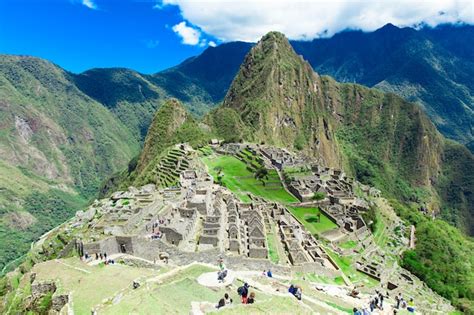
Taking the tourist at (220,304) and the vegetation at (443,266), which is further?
the vegetation at (443,266)

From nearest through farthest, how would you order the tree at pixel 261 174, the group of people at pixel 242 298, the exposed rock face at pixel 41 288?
1. the group of people at pixel 242 298
2. the exposed rock face at pixel 41 288
3. the tree at pixel 261 174

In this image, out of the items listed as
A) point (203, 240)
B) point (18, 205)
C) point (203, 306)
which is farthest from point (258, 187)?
point (18, 205)

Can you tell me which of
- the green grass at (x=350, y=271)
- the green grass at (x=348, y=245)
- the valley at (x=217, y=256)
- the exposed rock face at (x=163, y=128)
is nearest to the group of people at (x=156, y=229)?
the valley at (x=217, y=256)

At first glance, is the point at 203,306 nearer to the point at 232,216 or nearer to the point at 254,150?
the point at 232,216

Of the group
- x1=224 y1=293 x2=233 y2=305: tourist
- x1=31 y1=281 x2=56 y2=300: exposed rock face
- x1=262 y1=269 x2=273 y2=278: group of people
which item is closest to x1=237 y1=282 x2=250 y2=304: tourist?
x1=224 y1=293 x2=233 y2=305: tourist

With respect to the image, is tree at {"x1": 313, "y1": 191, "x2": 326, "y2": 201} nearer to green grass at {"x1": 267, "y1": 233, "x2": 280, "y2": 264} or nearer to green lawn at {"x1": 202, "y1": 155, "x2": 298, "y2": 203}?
green lawn at {"x1": 202, "y1": 155, "x2": 298, "y2": 203}

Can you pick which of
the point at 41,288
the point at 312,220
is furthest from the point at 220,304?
the point at 312,220

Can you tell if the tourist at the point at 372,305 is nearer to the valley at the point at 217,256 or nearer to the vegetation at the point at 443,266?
the valley at the point at 217,256
